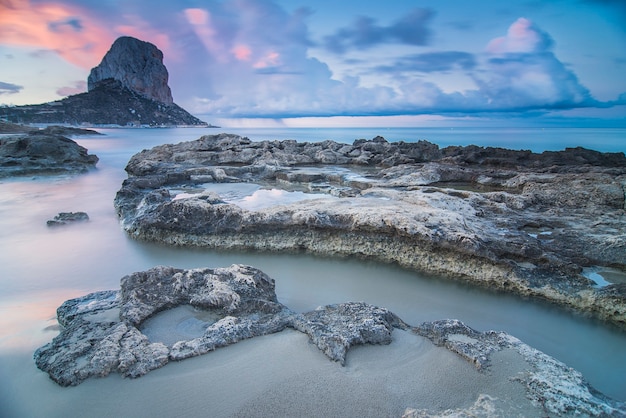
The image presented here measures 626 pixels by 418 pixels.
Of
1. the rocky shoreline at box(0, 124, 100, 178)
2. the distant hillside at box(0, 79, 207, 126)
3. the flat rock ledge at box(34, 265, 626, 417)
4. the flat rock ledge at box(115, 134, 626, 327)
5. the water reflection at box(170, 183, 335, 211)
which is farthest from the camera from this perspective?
the distant hillside at box(0, 79, 207, 126)

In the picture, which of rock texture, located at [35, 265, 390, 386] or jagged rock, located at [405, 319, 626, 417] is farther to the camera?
rock texture, located at [35, 265, 390, 386]

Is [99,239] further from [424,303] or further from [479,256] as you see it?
[479,256]

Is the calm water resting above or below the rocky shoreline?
below

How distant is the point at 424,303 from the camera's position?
4.88 meters

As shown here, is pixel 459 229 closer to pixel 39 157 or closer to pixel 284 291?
pixel 284 291

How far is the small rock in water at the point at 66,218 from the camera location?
27.5ft

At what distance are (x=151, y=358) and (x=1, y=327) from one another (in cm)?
240

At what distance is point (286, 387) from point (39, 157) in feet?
65.1

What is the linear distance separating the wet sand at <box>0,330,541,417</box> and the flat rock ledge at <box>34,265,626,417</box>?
9cm

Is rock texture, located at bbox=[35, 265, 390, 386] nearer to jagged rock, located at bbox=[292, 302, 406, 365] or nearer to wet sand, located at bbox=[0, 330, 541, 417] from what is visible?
jagged rock, located at bbox=[292, 302, 406, 365]

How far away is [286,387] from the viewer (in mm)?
2672

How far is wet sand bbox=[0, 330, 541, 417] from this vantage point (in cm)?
252

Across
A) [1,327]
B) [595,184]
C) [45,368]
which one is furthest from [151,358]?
[595,184]

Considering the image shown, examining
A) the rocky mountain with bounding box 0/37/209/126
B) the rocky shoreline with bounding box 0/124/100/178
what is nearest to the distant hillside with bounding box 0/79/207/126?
the rocky mountain with bounding box 0/37/209/126
